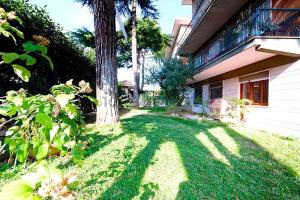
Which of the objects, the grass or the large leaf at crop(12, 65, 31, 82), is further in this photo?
the grass

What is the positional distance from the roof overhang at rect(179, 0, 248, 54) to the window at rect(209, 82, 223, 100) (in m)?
3.66

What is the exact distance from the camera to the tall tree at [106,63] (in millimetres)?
6461

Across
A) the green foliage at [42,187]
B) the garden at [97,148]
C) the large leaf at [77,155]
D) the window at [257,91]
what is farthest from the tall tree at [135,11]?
the green foliage at [42,187]

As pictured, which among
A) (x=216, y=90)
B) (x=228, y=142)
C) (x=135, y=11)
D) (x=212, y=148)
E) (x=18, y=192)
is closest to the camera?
(x=18, y=192)

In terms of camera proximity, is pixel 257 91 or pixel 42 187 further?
pixel 257 91

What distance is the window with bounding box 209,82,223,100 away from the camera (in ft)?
42.2

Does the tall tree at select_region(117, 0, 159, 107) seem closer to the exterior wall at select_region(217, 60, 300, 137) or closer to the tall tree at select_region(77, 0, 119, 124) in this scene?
the tall tree at select_region(77, 0, 119, 124)

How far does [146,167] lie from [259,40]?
214 inches

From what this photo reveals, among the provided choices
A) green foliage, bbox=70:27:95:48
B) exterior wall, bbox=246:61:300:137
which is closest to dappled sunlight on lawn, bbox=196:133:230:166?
exterior wall, bbox=246:61:300:137

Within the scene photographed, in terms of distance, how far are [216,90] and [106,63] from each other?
30.6ft

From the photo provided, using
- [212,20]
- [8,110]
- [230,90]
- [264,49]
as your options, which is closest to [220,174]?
[8,110]

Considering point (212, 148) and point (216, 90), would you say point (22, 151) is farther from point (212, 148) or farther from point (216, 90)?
point (216, 90)

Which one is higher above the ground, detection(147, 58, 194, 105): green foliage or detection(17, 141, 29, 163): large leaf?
detection(147, 58, 194, 105): green foliage

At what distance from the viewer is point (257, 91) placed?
29.2 feet
